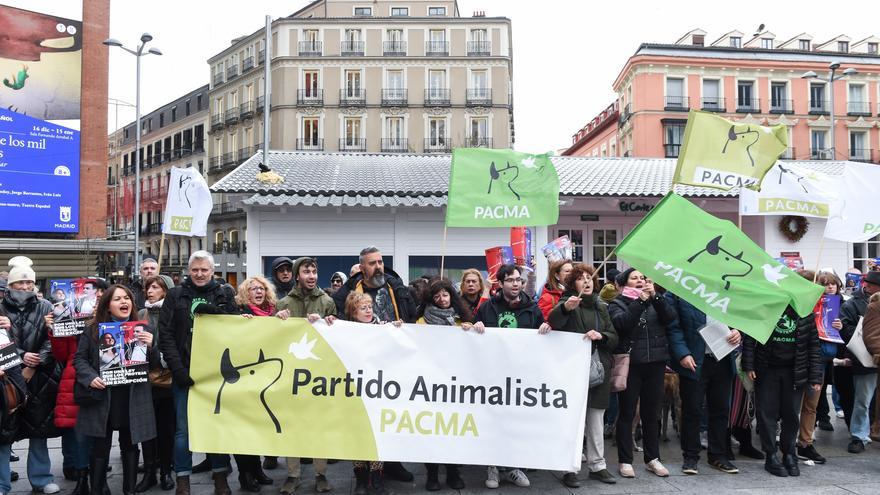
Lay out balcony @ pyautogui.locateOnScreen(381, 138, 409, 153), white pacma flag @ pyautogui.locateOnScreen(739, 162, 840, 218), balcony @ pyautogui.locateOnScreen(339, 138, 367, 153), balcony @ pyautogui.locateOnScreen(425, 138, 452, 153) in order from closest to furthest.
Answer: white pacma flag @ pyautogui.locateOnScreen(739, 162, 840, 218), balcony @ pyautogui.locateOnScreen(381, 138, 409, 153), balcony @ pyautogui.locateOnScreen(339, 138, 367, 153), balcony @ pyautogui.locateOnScreen(425, 138, 452, 153)

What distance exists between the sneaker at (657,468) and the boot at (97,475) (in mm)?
4836

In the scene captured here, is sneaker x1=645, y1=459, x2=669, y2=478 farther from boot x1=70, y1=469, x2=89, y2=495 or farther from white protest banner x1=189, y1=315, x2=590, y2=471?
boot x1=70, y1=469, x2=89, y2=495

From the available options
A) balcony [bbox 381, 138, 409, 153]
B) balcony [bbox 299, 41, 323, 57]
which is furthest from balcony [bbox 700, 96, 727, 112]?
balcony [bbox 299, 41, 323, 57]

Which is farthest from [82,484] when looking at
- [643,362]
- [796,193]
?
[796,193]

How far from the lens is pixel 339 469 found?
6430 millimetres

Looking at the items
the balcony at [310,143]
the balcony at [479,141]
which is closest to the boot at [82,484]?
the balcony at [479,141]

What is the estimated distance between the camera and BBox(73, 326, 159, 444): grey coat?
5309 millimetres

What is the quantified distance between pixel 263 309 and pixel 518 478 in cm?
282

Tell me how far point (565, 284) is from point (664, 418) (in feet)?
8.01

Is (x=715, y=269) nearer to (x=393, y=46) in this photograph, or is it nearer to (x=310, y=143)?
(x=310, y=143)

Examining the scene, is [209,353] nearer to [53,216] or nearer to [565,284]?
[565,284]

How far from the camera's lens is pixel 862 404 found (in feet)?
23.5

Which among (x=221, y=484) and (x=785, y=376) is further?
(x=785, y=376)

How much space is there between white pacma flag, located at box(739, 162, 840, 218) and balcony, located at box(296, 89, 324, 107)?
4930 cm
